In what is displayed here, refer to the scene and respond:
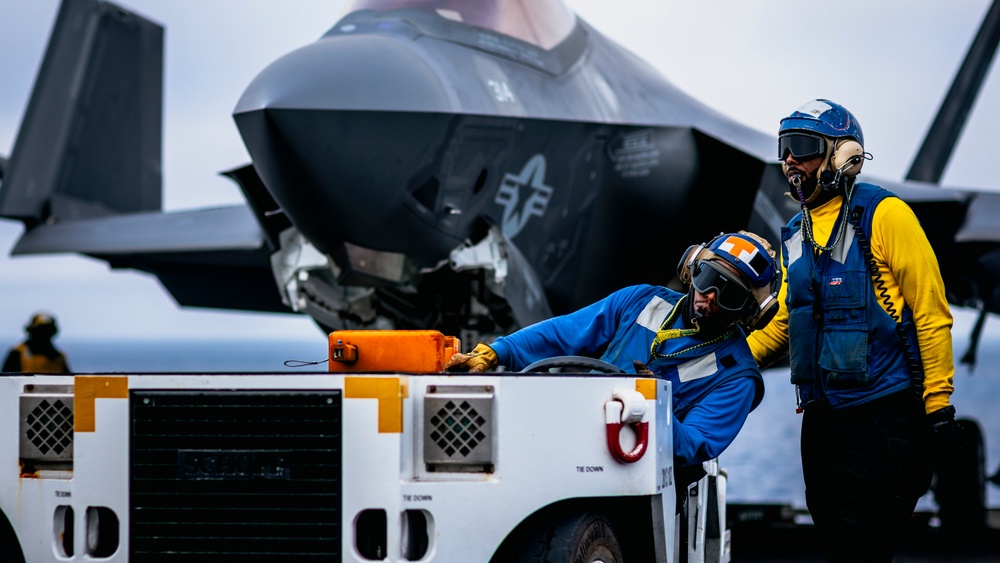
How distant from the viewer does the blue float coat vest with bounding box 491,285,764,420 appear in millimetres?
4262

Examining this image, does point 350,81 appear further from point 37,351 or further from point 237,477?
point 37,351

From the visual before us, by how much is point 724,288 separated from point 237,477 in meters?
1.59

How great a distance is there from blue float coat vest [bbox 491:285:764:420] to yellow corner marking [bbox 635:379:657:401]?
0.66 metres

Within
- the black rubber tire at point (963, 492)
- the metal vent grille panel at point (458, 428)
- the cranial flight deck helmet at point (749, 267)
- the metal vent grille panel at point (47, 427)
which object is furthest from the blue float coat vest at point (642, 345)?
the black rubber tire at point (963, 492)

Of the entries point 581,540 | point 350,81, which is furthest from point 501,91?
point 581,540

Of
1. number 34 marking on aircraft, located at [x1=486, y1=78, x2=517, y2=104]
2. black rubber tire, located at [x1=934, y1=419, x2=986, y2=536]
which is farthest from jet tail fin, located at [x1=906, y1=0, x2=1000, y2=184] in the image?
number 34 marking on aircraft, located at [x1=486, y1=78, x2=517, y2=104]

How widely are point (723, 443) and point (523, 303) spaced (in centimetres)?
410

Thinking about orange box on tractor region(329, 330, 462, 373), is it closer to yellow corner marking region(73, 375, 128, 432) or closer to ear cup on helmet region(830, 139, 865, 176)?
yellow corner marking region(73, 375, 128, 432)

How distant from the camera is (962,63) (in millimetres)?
14055

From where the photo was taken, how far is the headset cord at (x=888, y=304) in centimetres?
423

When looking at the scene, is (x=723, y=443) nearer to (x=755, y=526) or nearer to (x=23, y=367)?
(x=755, y=526)

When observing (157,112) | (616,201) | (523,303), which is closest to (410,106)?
(523,303)

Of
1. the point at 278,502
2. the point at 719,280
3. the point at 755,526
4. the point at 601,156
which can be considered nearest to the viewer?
the point at 278,502

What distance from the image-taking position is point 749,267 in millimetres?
4125
